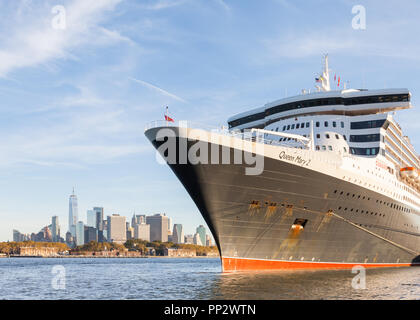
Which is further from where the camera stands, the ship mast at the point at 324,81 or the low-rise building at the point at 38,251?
the low-rise building at the point at 38,251

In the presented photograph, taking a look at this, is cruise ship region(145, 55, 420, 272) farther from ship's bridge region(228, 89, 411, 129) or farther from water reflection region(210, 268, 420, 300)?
water reflection region(210, 268, 420, 300)

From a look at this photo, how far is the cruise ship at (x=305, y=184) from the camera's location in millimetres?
24047

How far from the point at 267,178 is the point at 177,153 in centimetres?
486

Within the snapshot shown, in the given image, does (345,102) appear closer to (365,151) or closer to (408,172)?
(365,151)

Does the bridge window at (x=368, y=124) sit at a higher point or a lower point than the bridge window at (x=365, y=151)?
higher

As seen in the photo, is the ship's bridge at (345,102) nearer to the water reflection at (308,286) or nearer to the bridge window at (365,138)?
the bridge window at (365,138)

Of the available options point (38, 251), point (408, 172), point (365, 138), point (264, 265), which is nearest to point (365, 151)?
point (365, 138)

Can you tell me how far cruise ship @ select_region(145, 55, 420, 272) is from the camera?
2405 centimetres

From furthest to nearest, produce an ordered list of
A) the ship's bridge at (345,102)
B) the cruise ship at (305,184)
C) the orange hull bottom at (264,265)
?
the ship's bridge at (345,102) → the orange hull bottom at (264,265) → the cruise ship at (305,184)

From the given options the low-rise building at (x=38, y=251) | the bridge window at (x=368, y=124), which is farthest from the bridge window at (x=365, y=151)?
the low-rise building at (x=38, y=251)

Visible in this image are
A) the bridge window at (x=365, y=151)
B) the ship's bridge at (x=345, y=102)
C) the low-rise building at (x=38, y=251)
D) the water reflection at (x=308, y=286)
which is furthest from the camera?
the low-rise building at (x=38, y=251)
